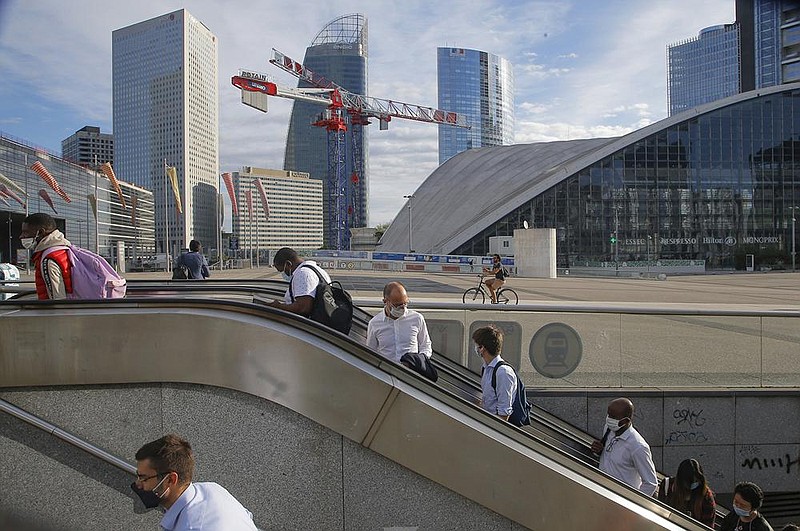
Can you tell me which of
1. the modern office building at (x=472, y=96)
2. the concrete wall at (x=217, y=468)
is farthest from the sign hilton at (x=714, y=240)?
the modern office building at (x=472, y=96)

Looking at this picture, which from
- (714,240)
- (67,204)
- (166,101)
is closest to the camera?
(714,240)

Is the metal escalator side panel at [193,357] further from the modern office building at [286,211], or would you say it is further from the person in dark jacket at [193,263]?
the modern office building at [286,211]

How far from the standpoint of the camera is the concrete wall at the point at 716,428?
21.6 feet

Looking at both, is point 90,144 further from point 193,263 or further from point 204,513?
point 204,513

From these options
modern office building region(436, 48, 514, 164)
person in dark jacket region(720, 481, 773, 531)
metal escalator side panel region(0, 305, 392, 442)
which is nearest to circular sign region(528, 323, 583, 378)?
person in dark jacket region(720, 481, 773, 531)

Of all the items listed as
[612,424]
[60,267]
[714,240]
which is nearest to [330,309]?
[60,267]

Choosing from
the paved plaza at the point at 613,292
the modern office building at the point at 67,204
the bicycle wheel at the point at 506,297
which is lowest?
the paved plaza at the point at 613,292

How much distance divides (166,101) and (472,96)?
437 feet

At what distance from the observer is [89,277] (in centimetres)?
421

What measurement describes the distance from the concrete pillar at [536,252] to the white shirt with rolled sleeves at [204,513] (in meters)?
34.6

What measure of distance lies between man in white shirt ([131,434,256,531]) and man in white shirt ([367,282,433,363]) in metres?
2.23

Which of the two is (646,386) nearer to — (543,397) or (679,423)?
(679,423)

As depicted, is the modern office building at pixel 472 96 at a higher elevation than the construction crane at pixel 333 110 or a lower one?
higher

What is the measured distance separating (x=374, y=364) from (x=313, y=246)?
12358 cm
